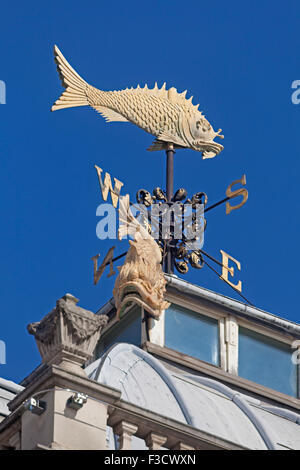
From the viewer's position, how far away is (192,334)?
37188mm

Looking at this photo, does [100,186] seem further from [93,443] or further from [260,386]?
[93,443]

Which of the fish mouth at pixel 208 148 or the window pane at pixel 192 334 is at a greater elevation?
the fish mouth at pixel 208 148

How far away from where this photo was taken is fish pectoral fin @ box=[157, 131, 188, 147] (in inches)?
1586

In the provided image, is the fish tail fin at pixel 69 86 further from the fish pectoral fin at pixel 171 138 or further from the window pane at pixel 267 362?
the window pane at pixel 267 362

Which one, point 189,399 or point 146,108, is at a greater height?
point 146,108

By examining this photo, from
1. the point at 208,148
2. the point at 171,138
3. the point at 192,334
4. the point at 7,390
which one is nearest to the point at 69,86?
the point at 171,138

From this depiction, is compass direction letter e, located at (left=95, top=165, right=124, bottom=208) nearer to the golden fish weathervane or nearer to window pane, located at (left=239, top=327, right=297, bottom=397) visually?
the golden fish weathervane

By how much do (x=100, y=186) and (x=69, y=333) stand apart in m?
13.3

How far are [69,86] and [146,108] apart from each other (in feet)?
6.57

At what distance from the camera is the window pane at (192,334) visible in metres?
36.7

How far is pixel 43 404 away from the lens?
25156 millimetres

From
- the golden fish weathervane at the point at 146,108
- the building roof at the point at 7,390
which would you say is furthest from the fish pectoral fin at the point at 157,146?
the building roof at the point at 7,390

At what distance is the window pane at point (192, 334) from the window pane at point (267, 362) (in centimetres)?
77

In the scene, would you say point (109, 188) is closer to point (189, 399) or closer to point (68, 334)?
point (189, 399)
